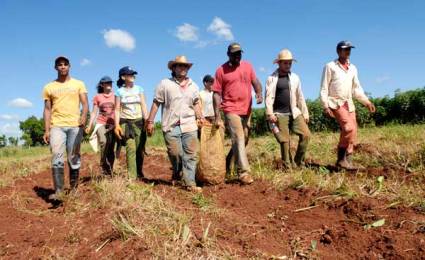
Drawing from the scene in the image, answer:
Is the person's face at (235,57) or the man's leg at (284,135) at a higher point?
the person's face at (235,57)

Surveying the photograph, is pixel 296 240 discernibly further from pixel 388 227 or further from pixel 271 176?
pixel 271 176

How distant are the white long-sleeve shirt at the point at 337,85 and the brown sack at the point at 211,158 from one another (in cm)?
170

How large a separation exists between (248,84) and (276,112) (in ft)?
2.46

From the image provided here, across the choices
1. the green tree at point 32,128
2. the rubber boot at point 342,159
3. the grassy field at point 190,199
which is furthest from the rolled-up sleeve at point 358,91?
the green tree at point 32,128

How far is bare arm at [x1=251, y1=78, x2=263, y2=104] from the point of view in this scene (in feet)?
19.4

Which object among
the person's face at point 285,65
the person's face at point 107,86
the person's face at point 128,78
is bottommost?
the person's face at point 107,86

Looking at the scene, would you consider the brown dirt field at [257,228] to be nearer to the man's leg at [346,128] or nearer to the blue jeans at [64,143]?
the blue jeans at [64,143]

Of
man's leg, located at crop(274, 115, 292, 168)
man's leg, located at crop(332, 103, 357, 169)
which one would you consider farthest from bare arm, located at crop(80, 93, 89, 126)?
man's leg, located at crop(332, 103, 357, 169)

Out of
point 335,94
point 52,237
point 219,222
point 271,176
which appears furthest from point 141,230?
point 335,94

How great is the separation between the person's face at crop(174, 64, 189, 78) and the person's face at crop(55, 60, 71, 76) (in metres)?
1.36

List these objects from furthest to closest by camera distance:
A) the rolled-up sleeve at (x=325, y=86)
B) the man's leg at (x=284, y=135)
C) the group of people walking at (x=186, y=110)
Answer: the rolled-up sleeve at (x=325, y=86)
the man's leg at (x=284, y=135)
the group of people walking at (x=186, y=110)

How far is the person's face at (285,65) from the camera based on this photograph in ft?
20.1

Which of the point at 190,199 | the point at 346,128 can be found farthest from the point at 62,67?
the point at 346,128

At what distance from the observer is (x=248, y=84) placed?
5.85m
